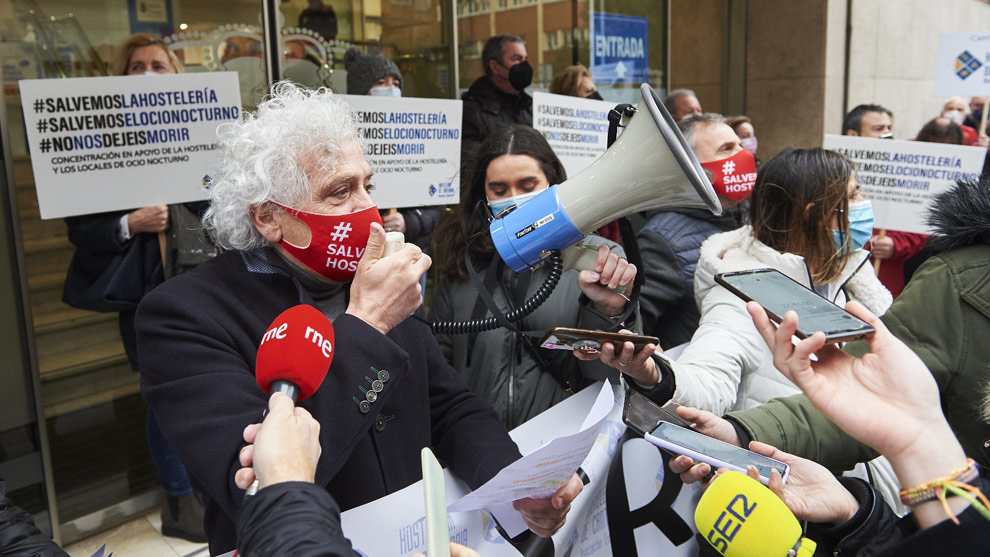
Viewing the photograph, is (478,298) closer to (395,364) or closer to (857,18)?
(395,364)

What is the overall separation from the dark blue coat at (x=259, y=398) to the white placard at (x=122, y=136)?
1.83 meters

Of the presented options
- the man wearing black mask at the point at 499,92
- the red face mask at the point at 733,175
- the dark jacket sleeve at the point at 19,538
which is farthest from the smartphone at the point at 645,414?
the man wearing black mask at the point at 499,92

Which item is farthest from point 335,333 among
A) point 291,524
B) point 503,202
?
point 503,202

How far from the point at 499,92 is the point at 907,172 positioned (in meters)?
2.69

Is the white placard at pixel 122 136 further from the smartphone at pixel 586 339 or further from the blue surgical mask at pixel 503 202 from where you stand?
the smartphone at pixel 586 339

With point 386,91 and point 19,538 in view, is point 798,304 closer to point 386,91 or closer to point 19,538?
point 19,538

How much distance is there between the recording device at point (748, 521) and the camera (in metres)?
1.44

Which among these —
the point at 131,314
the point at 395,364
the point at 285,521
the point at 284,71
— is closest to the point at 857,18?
the point at 284,71

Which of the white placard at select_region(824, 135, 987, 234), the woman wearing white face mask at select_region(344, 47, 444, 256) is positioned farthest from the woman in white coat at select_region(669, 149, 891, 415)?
the white placard at select_region(824, 135, 987, 234)

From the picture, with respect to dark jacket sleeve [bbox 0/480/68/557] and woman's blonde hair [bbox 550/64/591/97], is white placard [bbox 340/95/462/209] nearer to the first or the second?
woman's blonde hair [bbox 550/64/591/97]

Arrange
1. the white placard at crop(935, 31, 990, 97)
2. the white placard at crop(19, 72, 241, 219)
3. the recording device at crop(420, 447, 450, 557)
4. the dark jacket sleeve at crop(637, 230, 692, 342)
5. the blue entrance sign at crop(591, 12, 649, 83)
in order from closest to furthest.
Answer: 1. the recording device at crop(420, 447, 450, 557)
2. the dark jacket sleeve at crop(637, 230, 692, 342)
3. the white placard at crop(19, 72, 241, 219)
4. the white placard at crop(935, 31, 990, 97)
5. the blue entrance sign at crop(591, 12, 649, 83)

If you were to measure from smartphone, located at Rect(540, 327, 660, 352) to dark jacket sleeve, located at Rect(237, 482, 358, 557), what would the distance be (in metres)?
0.82

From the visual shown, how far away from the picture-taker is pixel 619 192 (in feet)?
6.23

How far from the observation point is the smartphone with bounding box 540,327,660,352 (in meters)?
1.85
